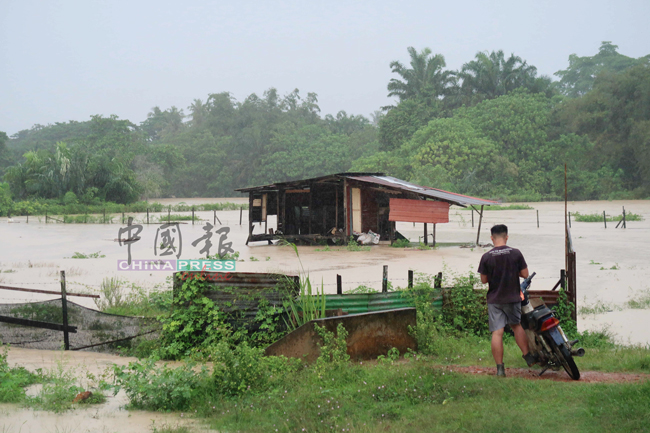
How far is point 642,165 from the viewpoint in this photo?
146ft

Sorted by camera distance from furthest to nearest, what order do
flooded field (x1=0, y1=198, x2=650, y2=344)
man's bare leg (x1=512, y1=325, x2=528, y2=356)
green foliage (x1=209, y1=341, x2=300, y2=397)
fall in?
1. flooded field (x1=0, y1=198, x2=650, y2=344)
2. man's bare leg (x1=512, y1=325, x2=528, y2=356)
3. green foliage (x1=209, y1=341, x2=300, y2=397)

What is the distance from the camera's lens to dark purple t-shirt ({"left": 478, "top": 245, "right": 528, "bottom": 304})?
4902 mm

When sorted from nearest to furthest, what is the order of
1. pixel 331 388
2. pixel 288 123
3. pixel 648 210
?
1. pixel 331 388
2. pixel 648 210
3. pixel 288 123

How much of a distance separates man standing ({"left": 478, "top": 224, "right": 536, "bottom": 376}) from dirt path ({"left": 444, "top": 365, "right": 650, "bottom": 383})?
0.14 meters

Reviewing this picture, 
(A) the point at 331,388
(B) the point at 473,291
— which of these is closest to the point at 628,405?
(A) the point at 331,388

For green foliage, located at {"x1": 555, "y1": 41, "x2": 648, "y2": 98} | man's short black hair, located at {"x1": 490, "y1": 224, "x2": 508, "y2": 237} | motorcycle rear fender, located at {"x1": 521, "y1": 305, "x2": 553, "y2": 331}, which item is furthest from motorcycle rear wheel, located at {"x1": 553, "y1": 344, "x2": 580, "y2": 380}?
green foliage, located at {"x1": 555, "y1": 41, "x2": 648, "y2": 98}

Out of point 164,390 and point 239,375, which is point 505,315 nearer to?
point 239,375

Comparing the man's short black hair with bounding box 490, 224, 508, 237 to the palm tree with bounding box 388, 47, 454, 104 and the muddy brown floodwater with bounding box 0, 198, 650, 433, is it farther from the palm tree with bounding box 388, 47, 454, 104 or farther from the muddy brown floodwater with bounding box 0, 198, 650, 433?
the palm tree with bounding box 388, 47, 454, 104

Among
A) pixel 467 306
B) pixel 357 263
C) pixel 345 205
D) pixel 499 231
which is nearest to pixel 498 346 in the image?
pixel 499 231

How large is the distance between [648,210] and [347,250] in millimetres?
26734

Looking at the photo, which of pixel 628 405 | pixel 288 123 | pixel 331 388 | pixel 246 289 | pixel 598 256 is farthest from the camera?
pixel 288 123

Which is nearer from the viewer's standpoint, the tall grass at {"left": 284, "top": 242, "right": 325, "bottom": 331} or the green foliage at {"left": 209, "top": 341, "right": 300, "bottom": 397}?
the green foliage at {"left": 209, "top": 341, "right": 300, "bottom": 397}

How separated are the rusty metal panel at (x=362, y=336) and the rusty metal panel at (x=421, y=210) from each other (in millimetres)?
13240

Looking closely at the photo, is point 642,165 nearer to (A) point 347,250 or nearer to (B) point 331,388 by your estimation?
(A) point 347,250
